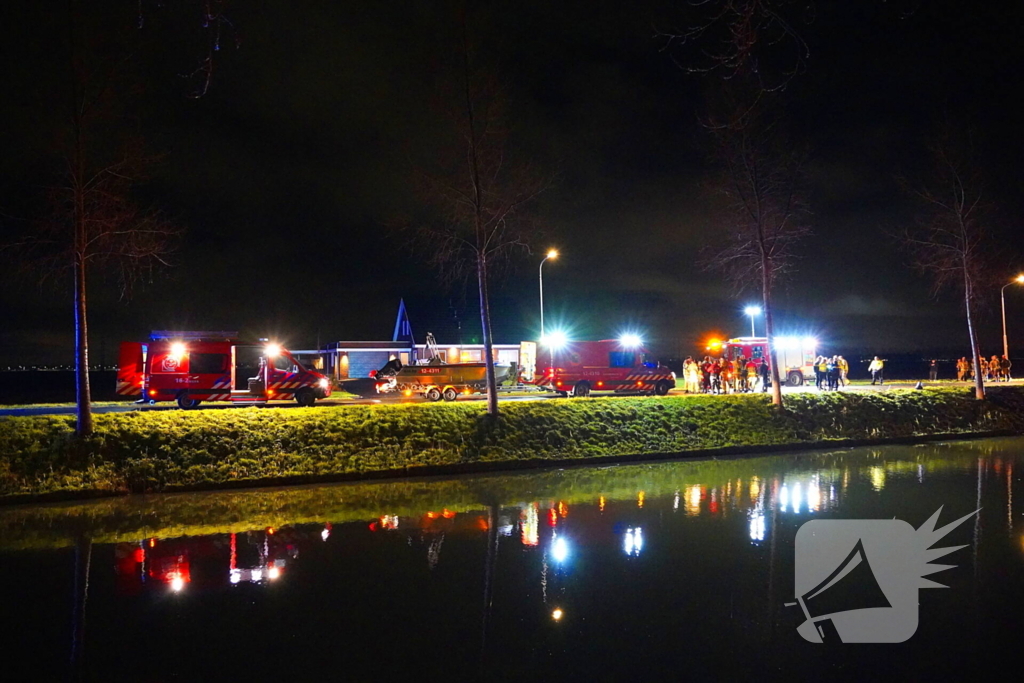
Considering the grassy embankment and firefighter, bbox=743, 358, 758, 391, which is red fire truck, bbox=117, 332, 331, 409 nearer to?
the grassy embankment

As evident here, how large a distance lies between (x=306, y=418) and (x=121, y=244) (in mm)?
5629

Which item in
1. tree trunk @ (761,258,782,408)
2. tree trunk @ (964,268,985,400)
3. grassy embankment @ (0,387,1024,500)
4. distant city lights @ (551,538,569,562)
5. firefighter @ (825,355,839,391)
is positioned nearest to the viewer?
distant city lights @ (551,538,569,562)

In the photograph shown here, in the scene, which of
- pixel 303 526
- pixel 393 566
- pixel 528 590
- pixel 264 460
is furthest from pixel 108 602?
pixel 264 460

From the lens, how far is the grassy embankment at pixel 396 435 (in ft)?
43.2

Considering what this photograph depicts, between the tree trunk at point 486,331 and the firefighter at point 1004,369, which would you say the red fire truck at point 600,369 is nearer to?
the tree trunk at point 486,331

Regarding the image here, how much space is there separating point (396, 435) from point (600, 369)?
1551cm

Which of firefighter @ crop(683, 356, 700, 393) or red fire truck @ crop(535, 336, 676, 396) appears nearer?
red fire truck @ crop(535, 336, 676, 396)

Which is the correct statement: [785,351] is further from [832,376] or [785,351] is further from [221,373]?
[221,373]

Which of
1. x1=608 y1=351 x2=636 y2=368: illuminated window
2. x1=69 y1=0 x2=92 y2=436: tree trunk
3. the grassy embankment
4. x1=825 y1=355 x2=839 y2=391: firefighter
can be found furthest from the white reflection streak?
x1=825 y1=355 x2=839 y2=391: firefighter

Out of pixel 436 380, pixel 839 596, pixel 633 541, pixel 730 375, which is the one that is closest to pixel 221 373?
pixel 436 380

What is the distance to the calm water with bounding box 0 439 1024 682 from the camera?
492cm

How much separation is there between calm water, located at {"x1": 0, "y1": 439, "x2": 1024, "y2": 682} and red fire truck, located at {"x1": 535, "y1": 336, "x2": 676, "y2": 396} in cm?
1718

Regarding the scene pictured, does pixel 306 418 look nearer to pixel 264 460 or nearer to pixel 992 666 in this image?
pixel 264 460

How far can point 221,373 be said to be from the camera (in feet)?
74.1
